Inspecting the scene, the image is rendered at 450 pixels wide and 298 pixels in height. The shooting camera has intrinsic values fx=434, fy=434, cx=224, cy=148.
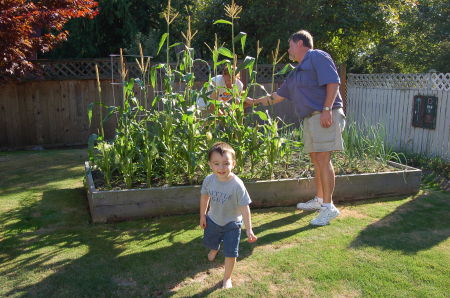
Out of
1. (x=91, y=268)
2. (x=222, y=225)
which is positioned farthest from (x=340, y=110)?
(x=91, y=268)

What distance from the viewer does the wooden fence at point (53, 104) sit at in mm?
8930

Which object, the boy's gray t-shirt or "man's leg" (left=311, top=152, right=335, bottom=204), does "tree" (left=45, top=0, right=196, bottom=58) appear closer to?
"man's leg" (left=311, top=152, right=335, bottom=204)

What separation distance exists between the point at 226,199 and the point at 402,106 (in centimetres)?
643

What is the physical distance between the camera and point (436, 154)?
7332mm

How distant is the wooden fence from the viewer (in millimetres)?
8930

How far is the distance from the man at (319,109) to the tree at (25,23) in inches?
161

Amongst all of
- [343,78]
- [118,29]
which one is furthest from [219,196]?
[118,29]

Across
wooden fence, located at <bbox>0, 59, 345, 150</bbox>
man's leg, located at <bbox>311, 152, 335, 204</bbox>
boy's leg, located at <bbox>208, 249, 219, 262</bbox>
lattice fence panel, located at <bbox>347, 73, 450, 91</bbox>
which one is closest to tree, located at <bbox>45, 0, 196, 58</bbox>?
wooden fence, located at <bbox>0, 59, 345, 150</bbox>

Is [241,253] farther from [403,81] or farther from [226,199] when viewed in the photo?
[403,81]

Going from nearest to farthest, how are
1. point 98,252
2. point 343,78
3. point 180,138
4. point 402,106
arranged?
point 98,252
point 180,138
point 402,106
point 343,78

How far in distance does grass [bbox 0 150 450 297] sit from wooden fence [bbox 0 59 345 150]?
4.84m

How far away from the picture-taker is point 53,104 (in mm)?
9188

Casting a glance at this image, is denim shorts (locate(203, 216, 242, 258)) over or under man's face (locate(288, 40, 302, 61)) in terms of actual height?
under

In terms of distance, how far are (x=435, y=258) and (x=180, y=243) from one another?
6.47 feet
